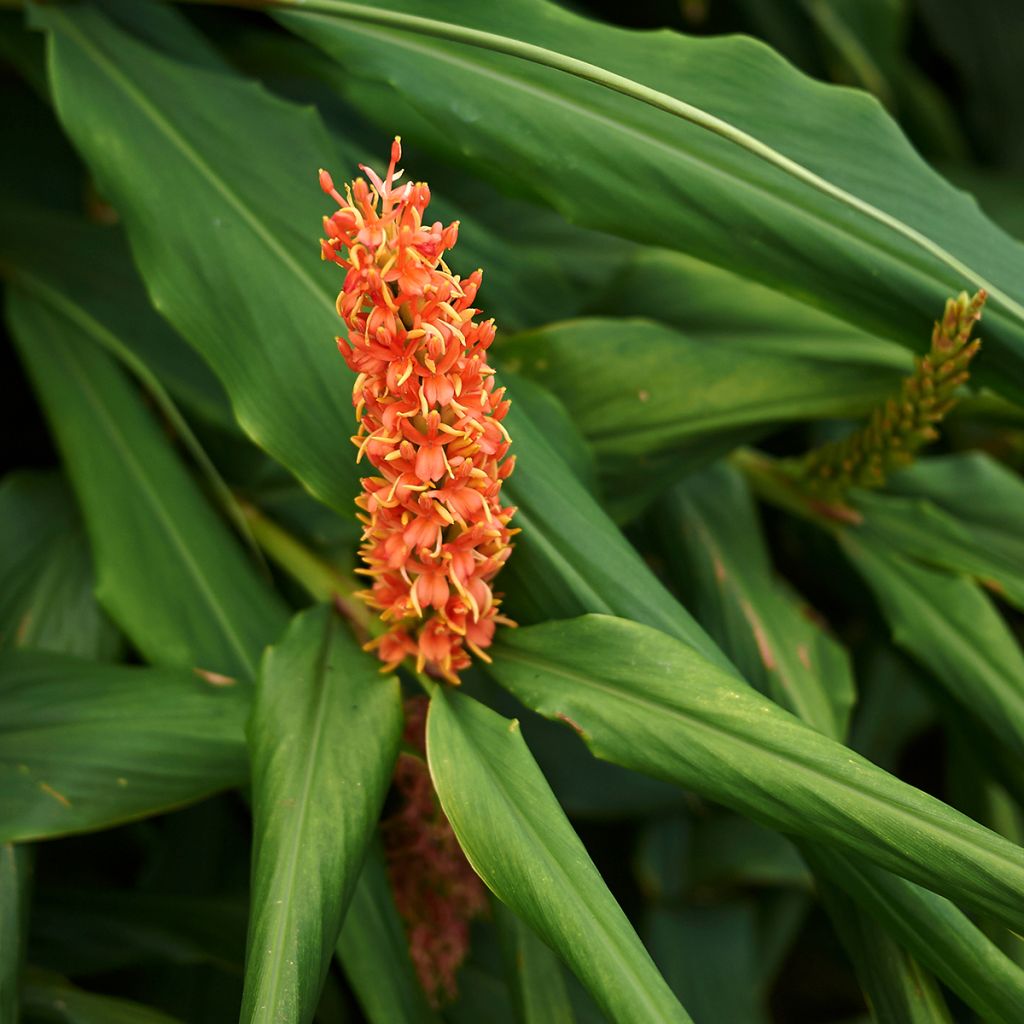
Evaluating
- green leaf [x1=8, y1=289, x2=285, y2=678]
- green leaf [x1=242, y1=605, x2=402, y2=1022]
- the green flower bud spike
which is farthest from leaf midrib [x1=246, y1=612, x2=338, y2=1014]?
the green flower bud spike

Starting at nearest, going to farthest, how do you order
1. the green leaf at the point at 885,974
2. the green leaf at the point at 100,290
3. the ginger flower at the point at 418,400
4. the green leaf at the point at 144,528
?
the ginger flower at the point at 418,400 → the green leaf at the point at 885,974 → the green leaf at the point at 144,528 → the green leaf at the point at 100,290

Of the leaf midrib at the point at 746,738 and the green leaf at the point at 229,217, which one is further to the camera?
the green leaf at the point at 229,217

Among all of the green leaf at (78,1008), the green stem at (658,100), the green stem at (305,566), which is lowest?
the green leaf at (78,1008)

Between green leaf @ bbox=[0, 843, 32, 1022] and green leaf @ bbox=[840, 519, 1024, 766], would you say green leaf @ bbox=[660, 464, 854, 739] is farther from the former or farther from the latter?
green leaf @ bbox=[0, 843, 32, 1022]

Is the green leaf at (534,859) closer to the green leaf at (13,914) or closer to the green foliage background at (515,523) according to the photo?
the green foliage background at (515,523)

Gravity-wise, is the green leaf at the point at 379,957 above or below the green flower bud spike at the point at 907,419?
below

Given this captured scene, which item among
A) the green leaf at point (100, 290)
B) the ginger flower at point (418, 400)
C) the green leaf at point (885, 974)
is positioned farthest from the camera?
the green leaf at point (100, 290)

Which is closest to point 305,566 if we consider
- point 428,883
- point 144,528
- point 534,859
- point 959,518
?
point 144,528

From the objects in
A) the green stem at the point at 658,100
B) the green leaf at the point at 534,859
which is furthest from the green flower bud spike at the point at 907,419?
the green leaf at the point at 534,859

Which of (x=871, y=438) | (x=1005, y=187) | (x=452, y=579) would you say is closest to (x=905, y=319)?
(x=871, y=438)
